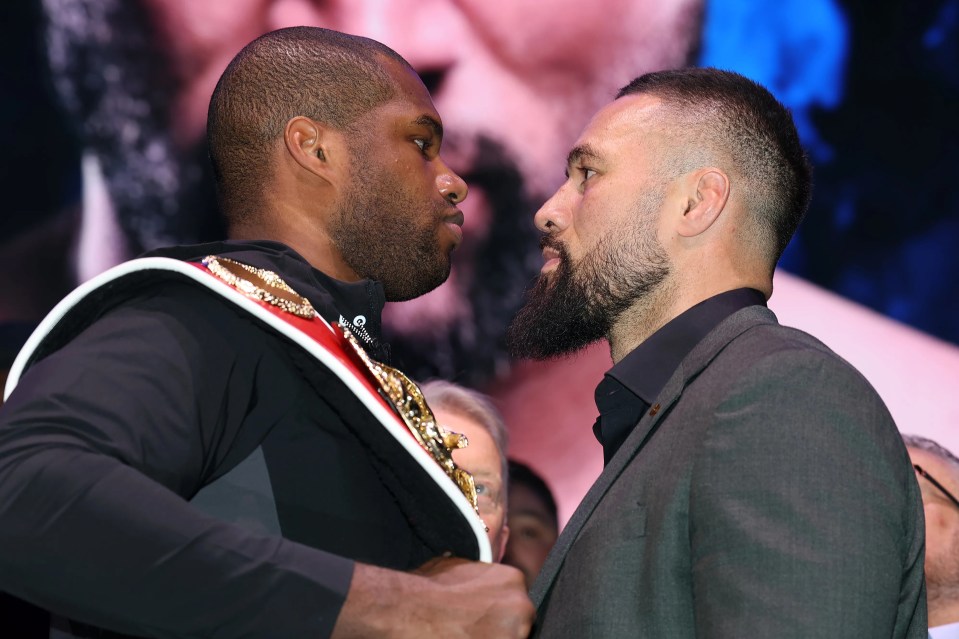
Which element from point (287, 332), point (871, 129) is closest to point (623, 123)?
point (287, 332)

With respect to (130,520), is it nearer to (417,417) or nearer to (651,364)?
(417,417)

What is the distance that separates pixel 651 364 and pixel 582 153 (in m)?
0.55

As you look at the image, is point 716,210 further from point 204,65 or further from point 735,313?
point 204,65

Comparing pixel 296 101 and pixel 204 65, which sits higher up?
pixel 296 101

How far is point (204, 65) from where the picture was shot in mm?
3904

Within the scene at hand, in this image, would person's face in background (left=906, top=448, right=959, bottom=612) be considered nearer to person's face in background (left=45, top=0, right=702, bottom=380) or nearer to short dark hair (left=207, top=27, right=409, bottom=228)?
person's face in background (left=45, top=0, right=702, bottom=380)

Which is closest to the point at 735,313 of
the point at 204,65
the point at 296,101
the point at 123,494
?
the point at 296,101

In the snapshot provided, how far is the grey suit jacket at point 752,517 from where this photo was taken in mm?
1407

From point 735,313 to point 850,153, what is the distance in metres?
2.34

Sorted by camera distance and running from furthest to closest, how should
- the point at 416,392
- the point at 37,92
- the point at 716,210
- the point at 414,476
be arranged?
the point at 37,92, the point at 716,210, the point at 416,392, the point at 414,476

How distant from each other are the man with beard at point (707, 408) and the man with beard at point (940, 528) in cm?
135

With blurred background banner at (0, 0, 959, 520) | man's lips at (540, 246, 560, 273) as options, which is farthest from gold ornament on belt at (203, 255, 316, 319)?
blurred background banner at (0, 0, 959, 520)

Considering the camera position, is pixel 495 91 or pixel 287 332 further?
pixel 495 91

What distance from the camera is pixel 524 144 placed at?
13.3 feet
